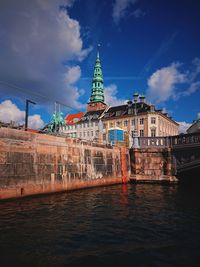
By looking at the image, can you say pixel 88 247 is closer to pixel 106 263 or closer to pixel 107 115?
pixel 106 263

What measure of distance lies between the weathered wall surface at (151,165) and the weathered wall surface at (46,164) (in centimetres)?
440

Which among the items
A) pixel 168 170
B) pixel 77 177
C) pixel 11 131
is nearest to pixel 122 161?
pixel 168 170

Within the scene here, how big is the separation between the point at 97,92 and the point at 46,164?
73.0 m

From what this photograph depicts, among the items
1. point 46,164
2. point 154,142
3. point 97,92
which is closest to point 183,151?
point 154,142

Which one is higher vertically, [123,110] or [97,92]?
[97,92]

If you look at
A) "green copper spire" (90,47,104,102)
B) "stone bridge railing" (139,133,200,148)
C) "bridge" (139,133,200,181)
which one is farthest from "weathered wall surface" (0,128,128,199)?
"green copper spire" (90,47,104,102)

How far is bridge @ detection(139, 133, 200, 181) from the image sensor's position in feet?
78.8

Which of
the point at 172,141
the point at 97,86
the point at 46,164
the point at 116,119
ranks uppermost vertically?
the point at 97,86

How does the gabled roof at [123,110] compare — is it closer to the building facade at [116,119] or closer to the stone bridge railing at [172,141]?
the building facade at [116,119]

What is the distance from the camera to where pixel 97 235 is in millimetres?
7902

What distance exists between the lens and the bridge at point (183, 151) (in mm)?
24016

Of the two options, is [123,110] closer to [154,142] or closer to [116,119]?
[116,119]

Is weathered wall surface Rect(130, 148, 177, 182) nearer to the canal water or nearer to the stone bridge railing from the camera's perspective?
the stone bridge railing

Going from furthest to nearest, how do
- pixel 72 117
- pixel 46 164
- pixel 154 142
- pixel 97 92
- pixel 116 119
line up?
1. pixel 72 117
2. pixel 97 92
3. pixel 116 119
4. pixel 154 142
5. pixel 46 164
